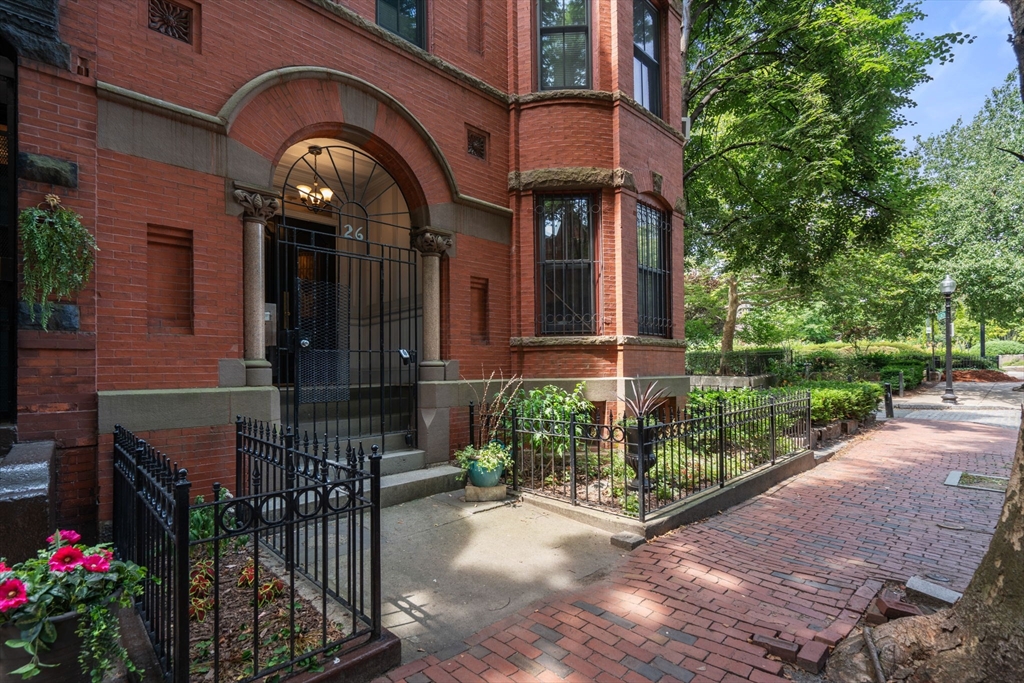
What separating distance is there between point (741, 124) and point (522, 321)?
896 cm

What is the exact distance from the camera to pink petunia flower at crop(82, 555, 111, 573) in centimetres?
250

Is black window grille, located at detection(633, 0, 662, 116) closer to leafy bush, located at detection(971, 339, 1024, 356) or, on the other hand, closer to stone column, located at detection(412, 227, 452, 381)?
stone column, located at detection(412, 227, 452, 381)

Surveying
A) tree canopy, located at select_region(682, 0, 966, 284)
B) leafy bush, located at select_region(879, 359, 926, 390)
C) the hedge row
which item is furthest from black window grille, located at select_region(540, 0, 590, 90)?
leafy bush, located at select_region(879, 359, 926, 390)

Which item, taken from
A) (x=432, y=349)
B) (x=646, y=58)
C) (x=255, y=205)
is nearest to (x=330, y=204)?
(x=255, y=205)

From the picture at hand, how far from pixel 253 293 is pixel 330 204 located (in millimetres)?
2051

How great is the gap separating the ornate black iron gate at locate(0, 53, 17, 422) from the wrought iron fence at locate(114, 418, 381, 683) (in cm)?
98

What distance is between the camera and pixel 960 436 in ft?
38.8

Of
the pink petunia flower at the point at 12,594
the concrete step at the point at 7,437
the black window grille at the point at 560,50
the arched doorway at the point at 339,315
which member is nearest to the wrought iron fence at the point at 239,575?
the pink petunia flower at the point at 12,594

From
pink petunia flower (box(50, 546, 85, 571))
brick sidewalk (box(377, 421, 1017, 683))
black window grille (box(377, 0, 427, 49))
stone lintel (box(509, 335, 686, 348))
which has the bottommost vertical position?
brick sidewalk (box(377, 421, 1017, 683))

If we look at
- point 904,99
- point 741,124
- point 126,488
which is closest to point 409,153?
point 126,488

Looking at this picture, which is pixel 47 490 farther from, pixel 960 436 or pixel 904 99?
pixel 904 99

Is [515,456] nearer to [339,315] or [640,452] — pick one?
[640,452]

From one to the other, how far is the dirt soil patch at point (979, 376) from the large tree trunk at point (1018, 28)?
33001 mm

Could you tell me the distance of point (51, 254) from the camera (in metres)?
4.24
